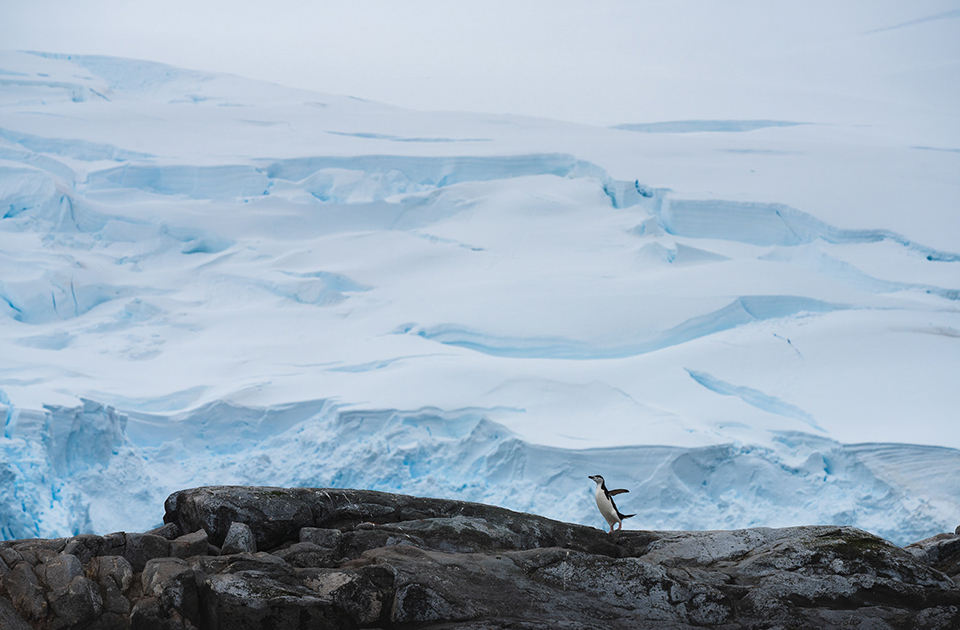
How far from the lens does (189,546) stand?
4.53 meters

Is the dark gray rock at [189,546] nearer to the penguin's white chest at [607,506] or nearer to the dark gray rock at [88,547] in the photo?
the dark gray rock at [88,547]

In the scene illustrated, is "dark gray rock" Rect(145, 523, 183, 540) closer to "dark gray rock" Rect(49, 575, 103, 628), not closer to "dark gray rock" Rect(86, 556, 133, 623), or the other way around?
"dark gray rock" Rect(86, 556, 133, 623)

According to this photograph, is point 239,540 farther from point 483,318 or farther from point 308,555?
point 483,318

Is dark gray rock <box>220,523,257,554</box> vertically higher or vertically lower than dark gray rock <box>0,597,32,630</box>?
lower

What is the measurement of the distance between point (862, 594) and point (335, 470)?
284 inches

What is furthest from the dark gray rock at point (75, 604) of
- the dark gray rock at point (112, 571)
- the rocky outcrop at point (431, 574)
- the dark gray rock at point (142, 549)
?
the dark gray rock at point (142, 549)

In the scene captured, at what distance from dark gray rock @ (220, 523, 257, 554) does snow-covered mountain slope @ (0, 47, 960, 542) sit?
18.9 ft

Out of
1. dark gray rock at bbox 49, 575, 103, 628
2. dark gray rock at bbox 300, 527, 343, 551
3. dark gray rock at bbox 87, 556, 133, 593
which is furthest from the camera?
dark gray rock at bbox 300, 527, 343, 551

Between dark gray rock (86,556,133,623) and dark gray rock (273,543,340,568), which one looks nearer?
dark gray rock (86,556,133,623)

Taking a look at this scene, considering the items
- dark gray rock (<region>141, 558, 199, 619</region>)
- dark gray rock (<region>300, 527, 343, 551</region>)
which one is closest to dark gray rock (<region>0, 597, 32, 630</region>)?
dark gray rock (<region>141, 558, 199, 619</region>)

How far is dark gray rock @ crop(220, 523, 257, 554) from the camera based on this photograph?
4.57 meters

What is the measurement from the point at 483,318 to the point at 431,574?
8.77 meters

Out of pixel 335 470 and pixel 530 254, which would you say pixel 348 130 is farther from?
pixel 335 470

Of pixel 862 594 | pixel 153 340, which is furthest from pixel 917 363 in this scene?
pixel 153 340
